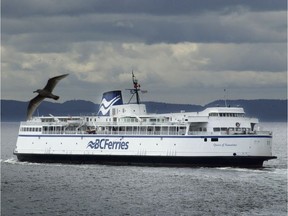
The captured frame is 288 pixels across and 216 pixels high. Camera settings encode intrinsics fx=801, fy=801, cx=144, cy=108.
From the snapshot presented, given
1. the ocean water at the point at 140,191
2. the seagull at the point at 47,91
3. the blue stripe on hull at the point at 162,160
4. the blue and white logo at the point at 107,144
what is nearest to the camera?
the seagull at the point at 47,91

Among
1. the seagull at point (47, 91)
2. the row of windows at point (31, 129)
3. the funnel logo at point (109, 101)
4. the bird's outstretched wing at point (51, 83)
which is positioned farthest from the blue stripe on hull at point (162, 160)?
the bird's outstretched wing at point (51, 83)

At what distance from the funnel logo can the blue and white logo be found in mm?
5567

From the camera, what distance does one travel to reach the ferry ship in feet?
233

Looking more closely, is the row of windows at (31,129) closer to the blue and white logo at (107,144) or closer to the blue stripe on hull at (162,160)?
the blue stripe on hull at (162,160)

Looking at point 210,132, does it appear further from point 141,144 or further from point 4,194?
point 4,194

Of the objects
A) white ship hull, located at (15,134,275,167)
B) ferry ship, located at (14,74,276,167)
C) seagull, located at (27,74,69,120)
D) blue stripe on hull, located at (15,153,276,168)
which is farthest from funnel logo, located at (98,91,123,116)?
seagull, located at (27,74,69,120)

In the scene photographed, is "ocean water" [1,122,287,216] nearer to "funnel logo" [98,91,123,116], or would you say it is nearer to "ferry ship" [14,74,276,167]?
"ferry ship" [14,74,276,167]

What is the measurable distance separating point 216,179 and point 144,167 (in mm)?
11267

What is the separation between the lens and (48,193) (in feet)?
186

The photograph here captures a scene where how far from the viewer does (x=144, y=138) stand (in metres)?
74.4

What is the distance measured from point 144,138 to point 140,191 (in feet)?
54.1

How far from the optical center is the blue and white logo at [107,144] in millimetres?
75562

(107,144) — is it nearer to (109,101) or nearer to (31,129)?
(109,101)

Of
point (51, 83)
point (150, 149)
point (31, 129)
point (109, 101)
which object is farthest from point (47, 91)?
point (31, 129)
